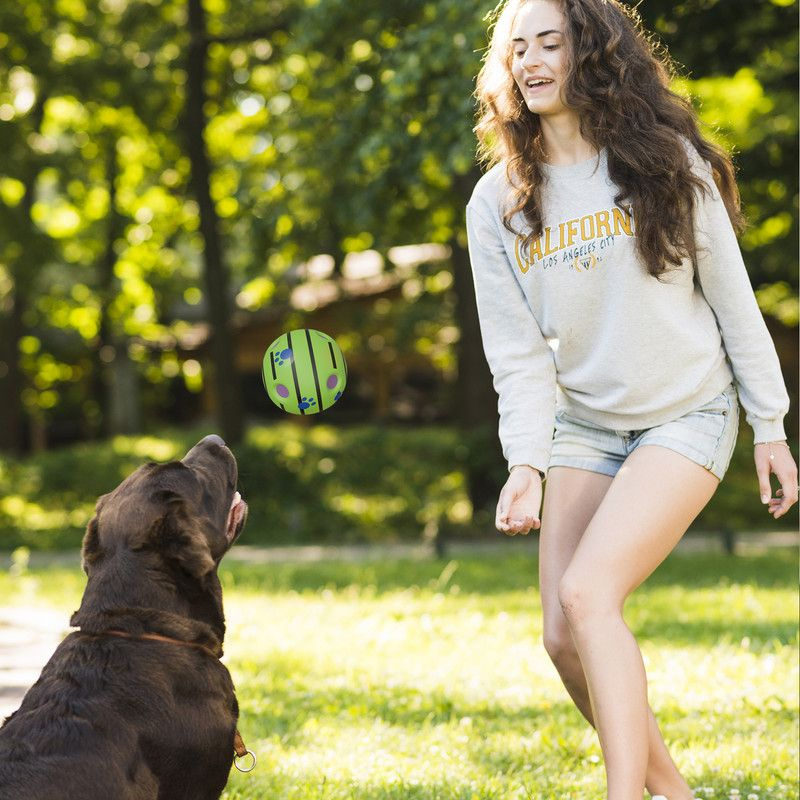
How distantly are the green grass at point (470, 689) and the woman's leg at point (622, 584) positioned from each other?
3.50 ft

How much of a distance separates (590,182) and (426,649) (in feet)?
13.5

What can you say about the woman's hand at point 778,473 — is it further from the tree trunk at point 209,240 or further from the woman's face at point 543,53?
the tree trunk at point 209,240

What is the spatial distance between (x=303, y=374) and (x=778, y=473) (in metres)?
1.71

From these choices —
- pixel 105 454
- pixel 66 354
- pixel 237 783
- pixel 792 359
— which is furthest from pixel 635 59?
pixel 66 354

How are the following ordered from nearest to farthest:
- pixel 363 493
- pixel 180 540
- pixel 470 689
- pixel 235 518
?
pixel 180 540 → pixel 235 518 → pixel 470 689 → pixel 363 493

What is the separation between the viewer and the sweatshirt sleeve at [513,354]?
3529 mm

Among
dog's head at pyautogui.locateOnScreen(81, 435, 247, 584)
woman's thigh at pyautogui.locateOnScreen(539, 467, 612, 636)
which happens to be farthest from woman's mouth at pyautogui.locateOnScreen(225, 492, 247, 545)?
woman's thigh at pyautogui.locateOnScreen(539, 467, 612, 636)

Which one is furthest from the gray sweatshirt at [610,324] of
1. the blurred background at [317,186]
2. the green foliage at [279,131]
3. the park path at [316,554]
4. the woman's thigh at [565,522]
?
the park path at [316,554]

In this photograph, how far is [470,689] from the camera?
5.89 m

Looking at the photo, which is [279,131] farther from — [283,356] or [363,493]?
[283,356]

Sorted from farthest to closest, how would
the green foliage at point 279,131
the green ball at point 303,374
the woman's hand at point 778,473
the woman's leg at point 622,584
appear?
the green foliage at point 279,131 → the green ball at point 303,374 → the woman's hand at point 778,473 → the woman's leg at point 622,584

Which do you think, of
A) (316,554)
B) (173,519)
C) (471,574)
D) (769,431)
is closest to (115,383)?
(316,554)

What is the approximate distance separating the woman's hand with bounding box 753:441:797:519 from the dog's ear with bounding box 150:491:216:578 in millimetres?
1599

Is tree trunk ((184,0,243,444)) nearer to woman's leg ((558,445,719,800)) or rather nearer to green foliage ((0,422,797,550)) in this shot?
green foliage ((0,422,797,550))
